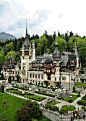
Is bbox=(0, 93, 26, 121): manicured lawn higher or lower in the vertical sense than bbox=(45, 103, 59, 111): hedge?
lower

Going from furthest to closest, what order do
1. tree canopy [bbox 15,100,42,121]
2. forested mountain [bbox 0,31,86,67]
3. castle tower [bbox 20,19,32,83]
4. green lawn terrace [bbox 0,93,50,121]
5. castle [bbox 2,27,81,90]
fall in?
forested mountain [bbox 0,31,86,67] < castle tower [bbox 20,19,32,83] < castle [bbox 2,27,81,90] < green lawn terrace [bbox 0,93,50,121] < tree canopy [bbox 15,100,42,121]

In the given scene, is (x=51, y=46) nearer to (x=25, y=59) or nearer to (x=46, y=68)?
(x=25, y=59)

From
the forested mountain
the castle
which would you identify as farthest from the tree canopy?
the forested mountain

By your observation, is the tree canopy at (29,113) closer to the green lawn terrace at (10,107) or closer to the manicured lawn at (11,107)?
the green lawn terrace at (10,107)

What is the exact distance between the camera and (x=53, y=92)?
45.3 meters

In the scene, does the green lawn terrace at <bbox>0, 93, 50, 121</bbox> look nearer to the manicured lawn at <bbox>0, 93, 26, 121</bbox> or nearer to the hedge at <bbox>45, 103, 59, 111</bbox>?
the manicured lawn at <bbox>0, 93, 26, 121</bbox>

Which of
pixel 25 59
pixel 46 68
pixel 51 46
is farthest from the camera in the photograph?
pixel 51 46

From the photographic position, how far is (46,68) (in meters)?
57.0

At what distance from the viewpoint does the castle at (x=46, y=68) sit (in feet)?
179

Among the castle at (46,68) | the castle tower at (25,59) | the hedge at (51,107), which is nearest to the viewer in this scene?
the hedge at (51,107)

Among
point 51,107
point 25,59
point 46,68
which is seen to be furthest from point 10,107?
point 25,59

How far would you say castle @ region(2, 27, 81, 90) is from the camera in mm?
54594

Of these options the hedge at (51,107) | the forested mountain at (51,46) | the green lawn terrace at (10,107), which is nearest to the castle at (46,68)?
the forested mountain at (51,46)

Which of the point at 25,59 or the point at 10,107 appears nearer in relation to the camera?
the point at 10,107
